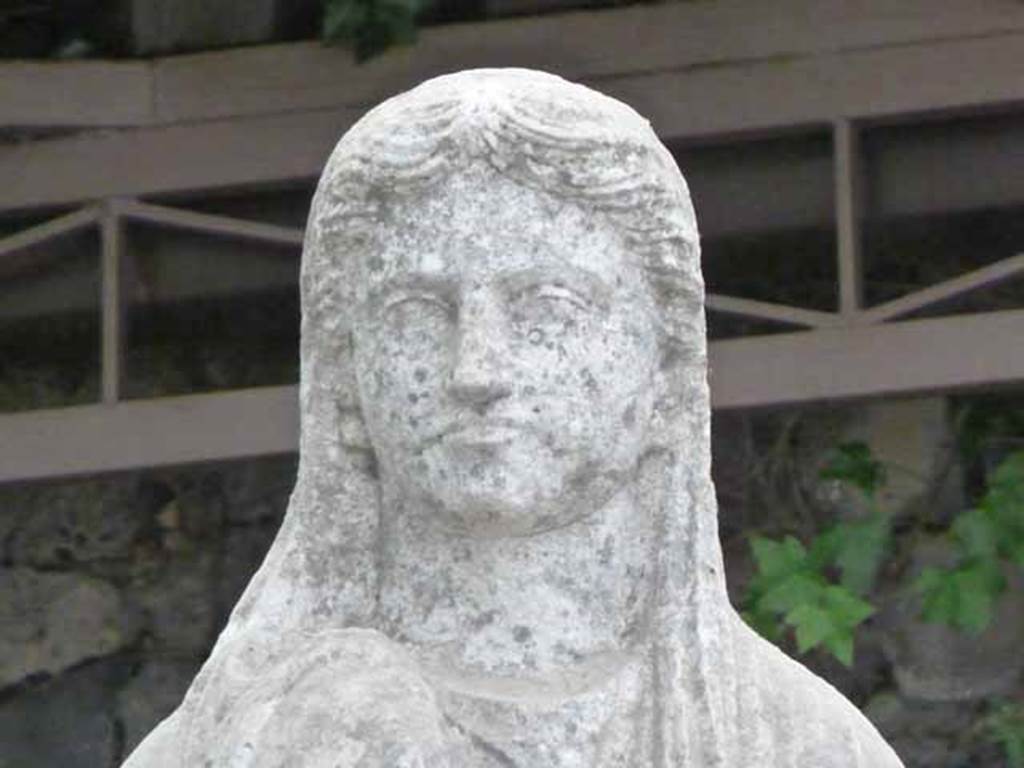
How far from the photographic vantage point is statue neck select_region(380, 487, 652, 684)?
5066 mm

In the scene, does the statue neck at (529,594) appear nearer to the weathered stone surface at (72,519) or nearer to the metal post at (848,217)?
the metal post at (848,217)

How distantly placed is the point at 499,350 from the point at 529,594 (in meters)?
0.26

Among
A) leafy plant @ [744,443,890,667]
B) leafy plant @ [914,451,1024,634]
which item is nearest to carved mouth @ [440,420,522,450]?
leafy plant @ [744,443,890,667]

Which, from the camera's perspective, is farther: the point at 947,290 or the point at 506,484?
the point at 947,290

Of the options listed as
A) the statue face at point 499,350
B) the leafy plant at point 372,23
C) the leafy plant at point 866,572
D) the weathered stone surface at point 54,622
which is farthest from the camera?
the weathered stone surface at point 54,622

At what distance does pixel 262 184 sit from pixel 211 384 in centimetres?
43

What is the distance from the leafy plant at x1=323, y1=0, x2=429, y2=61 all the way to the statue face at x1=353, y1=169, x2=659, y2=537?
107 inches

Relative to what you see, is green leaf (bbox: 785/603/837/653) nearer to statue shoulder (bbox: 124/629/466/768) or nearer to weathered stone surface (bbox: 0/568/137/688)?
weathered stone surface (bbox: 0/568/137/688)

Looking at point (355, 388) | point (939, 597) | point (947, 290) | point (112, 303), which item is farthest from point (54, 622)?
point (355, 388)

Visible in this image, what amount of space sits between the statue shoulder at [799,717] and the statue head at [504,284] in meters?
0.22

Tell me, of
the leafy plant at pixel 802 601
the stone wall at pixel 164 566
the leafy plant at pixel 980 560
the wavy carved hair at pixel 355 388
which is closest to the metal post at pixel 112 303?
the stone wall at pixel 164 566

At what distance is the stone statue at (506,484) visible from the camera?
196 inches

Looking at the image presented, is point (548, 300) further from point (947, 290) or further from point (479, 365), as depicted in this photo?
point (947, 290)

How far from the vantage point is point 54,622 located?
8055 mm
